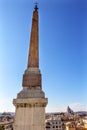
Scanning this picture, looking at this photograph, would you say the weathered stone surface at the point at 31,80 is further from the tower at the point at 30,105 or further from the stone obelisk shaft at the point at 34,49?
the stone obelisk shaft at the point at 34,49

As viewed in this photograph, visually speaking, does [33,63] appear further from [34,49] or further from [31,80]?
[31,80]

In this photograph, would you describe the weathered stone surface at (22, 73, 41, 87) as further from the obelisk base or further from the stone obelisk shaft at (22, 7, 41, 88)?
the obelisk base

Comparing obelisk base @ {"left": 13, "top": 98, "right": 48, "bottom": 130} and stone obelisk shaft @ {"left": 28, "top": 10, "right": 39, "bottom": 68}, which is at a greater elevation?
stone obelisk shaft @ {"left": 28, "top": 10, "right": 39, "bottom": 68}

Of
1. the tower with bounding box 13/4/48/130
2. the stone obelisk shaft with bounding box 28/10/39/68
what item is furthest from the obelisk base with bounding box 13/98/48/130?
the stone obelisk shaft with bounding box 28/10/39/68

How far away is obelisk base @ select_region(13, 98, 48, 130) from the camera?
12.6ft

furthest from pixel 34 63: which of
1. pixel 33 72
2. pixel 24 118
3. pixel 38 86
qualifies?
pixel 24 118

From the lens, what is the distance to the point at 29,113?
3885 millimetres

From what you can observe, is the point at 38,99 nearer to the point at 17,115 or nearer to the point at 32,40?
the point at 17,115

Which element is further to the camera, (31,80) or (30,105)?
(31,80)

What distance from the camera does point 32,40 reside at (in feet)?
15.1

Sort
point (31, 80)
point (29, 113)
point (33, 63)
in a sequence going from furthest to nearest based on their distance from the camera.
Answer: point (33, 63) → point (31, 80) → point (29, 113)

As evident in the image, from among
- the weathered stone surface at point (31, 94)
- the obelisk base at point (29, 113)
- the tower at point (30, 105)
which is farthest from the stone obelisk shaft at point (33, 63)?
the obelisk base at point (29, 113)

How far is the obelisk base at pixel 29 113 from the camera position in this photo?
12.6 feet

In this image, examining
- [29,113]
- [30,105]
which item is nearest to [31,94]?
[30,105]
